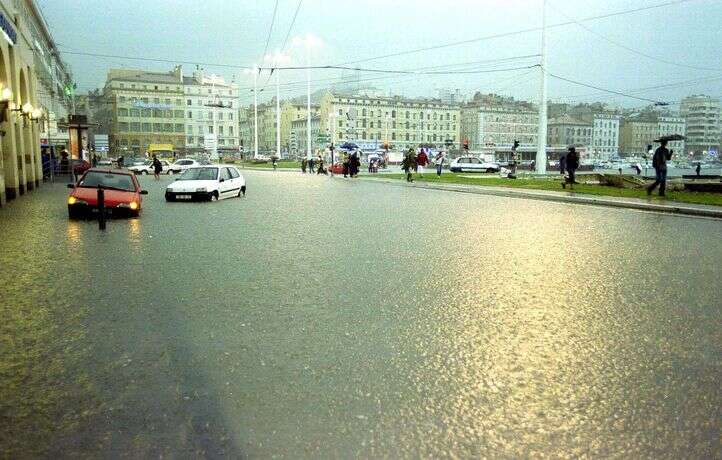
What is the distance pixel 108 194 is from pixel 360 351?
13136mm

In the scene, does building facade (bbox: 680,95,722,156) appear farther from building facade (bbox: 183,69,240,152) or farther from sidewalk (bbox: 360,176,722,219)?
sidewalk (bbox: 360,176,722,219)

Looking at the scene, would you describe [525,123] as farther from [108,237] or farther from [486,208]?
[108,237]

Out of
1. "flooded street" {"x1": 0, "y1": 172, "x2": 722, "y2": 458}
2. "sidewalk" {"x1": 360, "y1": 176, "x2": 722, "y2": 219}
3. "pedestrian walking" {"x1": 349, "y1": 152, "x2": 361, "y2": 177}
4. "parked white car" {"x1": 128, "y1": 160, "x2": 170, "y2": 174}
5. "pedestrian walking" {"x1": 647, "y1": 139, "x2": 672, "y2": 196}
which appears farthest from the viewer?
"parked white car" {"x1": 128, "y1": 160, "x2": 170, "y2": 174}

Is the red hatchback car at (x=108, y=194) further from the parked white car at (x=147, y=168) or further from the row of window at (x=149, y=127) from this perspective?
the row of window at (x=149, y=127)

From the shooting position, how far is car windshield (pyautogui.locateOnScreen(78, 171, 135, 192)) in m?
16.5

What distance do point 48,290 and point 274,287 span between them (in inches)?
106

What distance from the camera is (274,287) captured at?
7.31m

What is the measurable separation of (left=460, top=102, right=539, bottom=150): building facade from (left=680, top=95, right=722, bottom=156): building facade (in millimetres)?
35778

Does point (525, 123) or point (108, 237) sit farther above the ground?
point (525, 123)

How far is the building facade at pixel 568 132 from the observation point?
149 m

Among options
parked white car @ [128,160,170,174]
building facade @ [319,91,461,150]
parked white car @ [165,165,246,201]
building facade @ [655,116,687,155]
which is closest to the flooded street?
parked white car @ [165,165,246,201]

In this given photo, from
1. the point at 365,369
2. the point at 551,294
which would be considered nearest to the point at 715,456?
the point at 365,369

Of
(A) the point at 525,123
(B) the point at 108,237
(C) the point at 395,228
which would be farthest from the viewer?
(A) the point at 525,123

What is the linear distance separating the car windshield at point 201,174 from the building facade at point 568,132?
447ft
